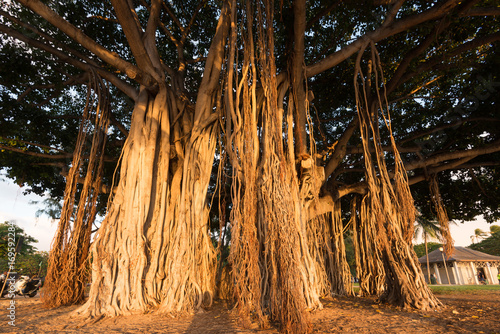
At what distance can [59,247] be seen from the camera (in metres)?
3.81

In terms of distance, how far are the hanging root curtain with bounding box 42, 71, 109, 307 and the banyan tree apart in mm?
20

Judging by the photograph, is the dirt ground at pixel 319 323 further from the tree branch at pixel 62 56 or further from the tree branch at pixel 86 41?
the tree branch at pixel 62 56

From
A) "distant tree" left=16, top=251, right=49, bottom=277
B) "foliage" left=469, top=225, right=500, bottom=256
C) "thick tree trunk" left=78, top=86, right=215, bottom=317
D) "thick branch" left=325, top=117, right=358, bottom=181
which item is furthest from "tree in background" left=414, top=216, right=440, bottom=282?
"distant tree" left=16, top=251, right=49, bottom=277

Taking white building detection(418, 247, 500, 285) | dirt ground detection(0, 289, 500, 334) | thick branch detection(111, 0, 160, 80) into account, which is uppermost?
thick branch detection(111, 0, 160, 80)

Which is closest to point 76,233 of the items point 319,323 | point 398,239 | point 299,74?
point 319,323

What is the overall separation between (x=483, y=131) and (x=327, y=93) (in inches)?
120

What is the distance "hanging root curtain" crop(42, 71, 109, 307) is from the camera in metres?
3.69

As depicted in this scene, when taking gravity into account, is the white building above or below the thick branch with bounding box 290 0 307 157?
below

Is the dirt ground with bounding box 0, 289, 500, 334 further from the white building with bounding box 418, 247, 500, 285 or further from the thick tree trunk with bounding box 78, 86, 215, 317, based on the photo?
the white building with bounding box 418, 247, 500, 285

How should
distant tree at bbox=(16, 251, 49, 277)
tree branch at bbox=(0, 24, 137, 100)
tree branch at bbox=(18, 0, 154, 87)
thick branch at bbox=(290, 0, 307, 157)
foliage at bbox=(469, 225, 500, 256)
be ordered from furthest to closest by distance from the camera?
1. foliage at bbox=(469, 225, 500, 256)
2. distant tree at bbox=(16, 251, 49, 277)
3. tree branch at bbox=(0, 24, 137, 100)
4. thick branch at bbox=(290, 0, 307, 157)
5. tree branch at bbox=(18, 0, 154, 87)

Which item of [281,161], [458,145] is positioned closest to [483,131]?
[458,145]

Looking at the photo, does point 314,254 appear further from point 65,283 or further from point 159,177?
point 65,283

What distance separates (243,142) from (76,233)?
270 cm

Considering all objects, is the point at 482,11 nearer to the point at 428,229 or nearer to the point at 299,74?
the point at 299,74
